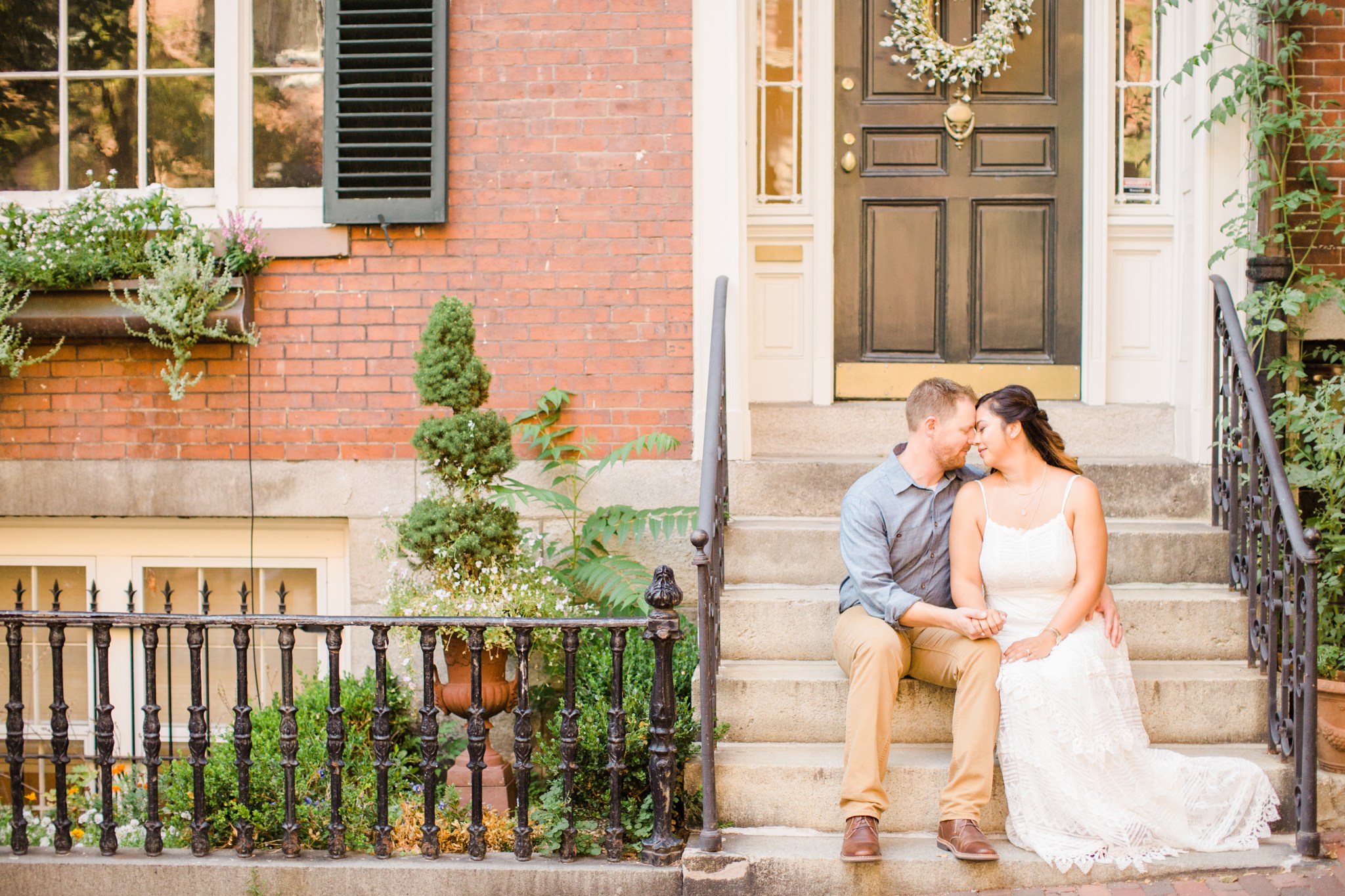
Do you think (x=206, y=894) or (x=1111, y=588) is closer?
(x=206, y=894)

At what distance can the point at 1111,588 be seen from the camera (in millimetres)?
4355

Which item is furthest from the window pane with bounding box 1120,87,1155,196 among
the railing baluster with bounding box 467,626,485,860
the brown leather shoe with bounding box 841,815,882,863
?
the railing baluster with bounding box 467,626,485,860

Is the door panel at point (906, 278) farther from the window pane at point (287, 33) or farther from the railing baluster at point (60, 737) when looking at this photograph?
the railing baluster at point (60, 737)

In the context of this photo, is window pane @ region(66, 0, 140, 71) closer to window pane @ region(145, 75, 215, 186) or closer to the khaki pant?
window pane @ region(145, 75, 215, 186)

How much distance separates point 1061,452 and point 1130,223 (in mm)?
2104

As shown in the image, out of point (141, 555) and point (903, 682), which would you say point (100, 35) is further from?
point (903, 682)

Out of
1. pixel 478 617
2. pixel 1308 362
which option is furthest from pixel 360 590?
pixel 1308 362

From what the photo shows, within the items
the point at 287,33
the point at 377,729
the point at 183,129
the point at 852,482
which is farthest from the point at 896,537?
the point at 183,129

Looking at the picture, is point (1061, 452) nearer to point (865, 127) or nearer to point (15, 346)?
point (865, 127)

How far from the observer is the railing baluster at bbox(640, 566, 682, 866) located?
3.46 m

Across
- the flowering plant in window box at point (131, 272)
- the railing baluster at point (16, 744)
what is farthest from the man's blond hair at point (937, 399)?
the railing baluster at point (16, 744)

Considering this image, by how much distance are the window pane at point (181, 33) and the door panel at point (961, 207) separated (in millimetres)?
3241

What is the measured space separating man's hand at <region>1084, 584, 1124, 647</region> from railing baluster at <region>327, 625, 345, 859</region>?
8.72 feet

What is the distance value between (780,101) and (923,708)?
3.26 meters
